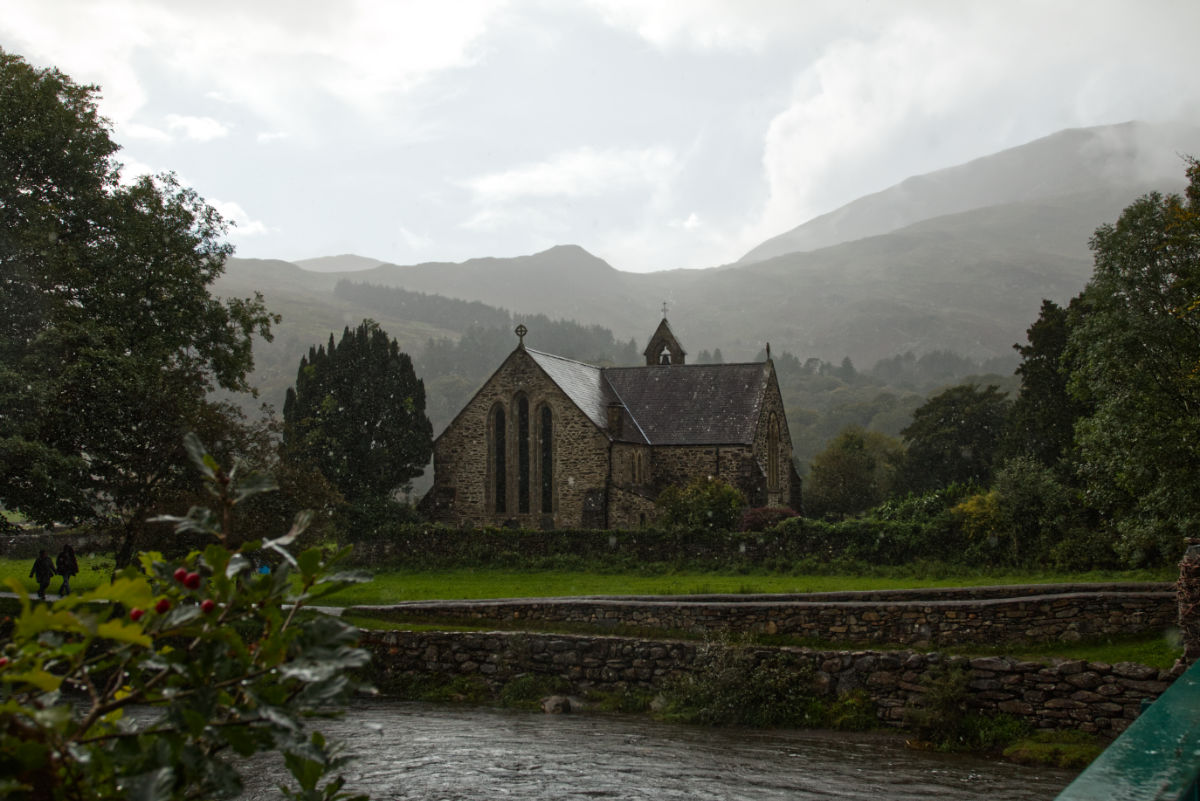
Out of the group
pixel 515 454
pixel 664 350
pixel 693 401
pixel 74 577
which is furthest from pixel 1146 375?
pixel 74 577

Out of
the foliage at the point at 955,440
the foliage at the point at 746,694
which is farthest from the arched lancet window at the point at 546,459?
the foliage at the point at 746,694

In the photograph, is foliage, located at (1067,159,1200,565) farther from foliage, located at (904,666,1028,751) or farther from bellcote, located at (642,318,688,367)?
bellcote, located at (642,318,688,367)

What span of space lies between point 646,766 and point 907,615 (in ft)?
27.9

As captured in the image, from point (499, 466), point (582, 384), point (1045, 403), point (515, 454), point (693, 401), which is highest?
point (582, 384)

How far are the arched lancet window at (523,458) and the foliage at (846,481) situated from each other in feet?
61.5

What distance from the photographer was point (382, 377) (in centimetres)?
4875

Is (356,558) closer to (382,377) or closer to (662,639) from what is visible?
(382,377)

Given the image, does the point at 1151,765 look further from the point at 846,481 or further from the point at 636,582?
the point at 846,481

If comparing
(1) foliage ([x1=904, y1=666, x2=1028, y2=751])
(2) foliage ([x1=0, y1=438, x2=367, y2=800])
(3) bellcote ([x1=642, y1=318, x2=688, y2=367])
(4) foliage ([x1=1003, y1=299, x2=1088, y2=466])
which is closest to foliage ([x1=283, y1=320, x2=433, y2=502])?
(3) bellcote ([x1=642, y1=318, x2=688, y2=367])

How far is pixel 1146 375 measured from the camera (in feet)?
88.8

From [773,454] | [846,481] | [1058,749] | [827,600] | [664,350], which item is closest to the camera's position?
[1058,749]

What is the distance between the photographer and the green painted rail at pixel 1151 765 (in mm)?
2516

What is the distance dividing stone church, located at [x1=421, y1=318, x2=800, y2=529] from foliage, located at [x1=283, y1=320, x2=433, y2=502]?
2293 millimetres

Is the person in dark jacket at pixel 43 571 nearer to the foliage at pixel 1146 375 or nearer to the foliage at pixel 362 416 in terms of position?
the foliage at pixel 362 416
